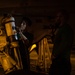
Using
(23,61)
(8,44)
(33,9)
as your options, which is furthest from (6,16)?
(33,9)

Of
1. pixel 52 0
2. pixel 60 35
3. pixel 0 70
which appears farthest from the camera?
pixel 52 0

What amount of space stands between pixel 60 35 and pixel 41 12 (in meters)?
5.70

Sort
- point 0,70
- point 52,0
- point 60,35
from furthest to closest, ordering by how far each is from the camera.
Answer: point 52,0 → point 0,70 → point 60,35

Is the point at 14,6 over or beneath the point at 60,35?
over

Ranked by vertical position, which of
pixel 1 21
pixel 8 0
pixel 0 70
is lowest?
pixel 0 70

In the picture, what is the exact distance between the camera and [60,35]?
4.92 meters

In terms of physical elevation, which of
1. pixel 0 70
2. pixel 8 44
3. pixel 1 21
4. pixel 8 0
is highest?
pixel 8 0

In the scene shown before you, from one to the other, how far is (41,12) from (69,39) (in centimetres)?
571

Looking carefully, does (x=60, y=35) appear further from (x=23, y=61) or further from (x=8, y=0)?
(x=8, y=0)

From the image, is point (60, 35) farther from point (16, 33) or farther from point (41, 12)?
point (41, 12)

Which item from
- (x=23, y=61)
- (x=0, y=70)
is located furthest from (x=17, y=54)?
(x=0, y=70)

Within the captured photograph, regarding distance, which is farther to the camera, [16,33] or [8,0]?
[8,0]

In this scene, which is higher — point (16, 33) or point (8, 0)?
point (8, 0)

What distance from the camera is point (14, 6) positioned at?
34.9 feet
